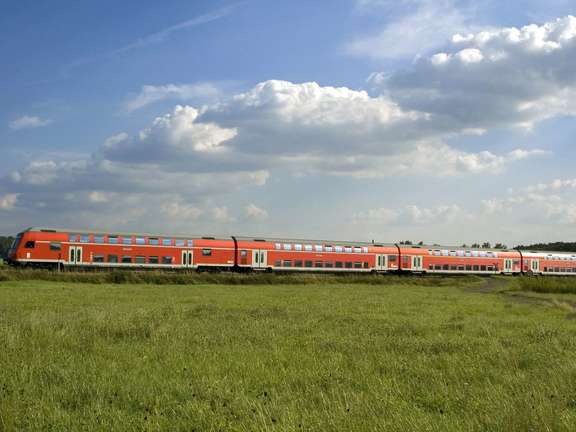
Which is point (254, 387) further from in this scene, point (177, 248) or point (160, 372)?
point (177, 248)

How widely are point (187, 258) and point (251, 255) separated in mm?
7002

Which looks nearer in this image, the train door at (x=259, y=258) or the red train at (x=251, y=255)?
the red train at (x=251, y=255)

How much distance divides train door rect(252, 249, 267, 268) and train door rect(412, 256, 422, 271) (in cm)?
1985

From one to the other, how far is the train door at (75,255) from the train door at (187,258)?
9.79 m

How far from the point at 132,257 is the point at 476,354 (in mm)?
46571

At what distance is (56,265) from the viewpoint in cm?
5284

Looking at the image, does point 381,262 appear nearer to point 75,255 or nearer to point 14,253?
point 75,255

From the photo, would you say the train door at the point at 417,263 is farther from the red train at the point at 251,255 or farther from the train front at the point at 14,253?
the train front at the point at 14,253

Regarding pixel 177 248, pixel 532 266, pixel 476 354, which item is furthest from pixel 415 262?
pixel 476 354

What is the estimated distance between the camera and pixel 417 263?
70.7 meters

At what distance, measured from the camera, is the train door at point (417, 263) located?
7031cm

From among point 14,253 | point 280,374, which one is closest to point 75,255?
point 14,253

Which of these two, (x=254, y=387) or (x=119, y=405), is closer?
(x=119, y=405)

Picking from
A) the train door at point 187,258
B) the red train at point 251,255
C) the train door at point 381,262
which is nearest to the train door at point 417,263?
the red train at point 251,255
